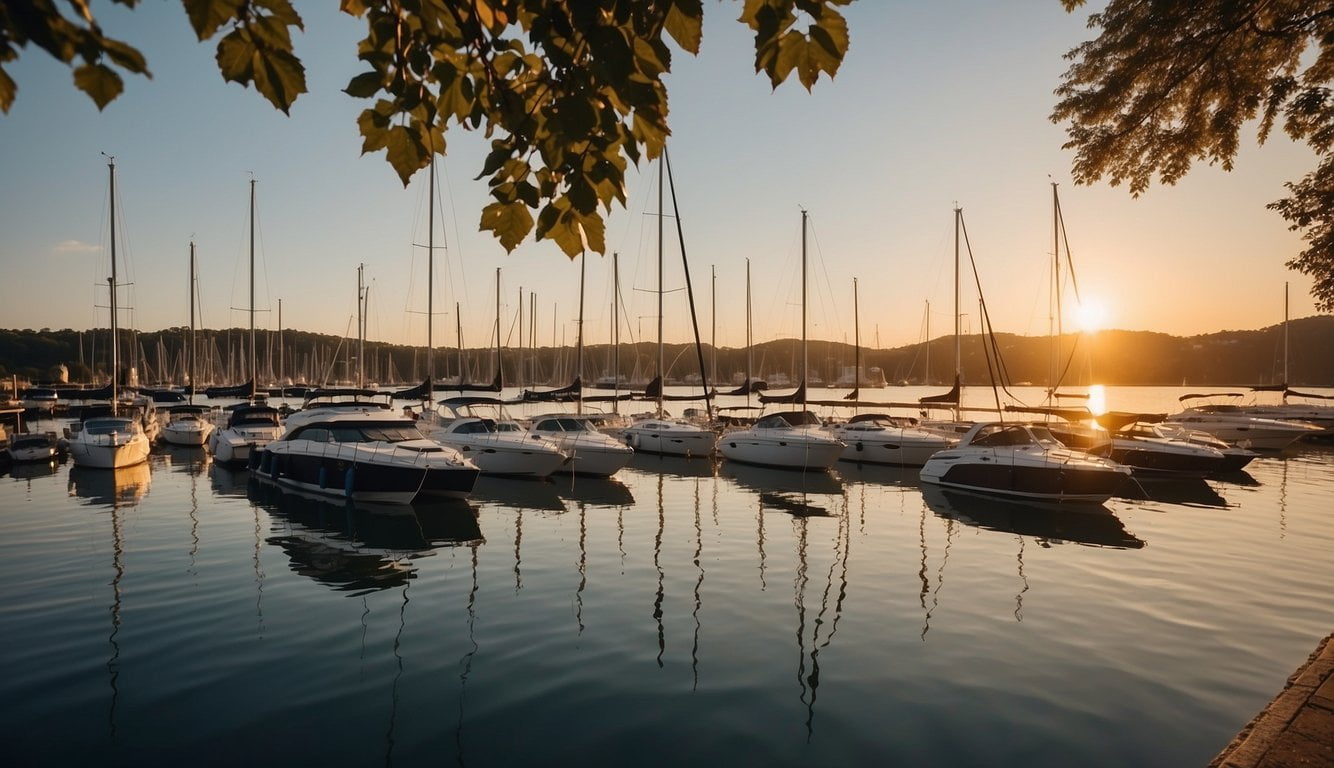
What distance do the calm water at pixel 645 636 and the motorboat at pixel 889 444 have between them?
12858 mm

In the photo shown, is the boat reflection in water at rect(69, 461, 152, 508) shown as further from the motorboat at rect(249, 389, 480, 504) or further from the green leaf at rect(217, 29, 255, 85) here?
the green leaf at rect(217, 29, 255, 85)

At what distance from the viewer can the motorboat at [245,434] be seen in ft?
99.3

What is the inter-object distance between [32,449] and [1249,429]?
61996mm

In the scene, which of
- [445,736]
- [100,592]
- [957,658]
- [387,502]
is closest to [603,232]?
[445,736]

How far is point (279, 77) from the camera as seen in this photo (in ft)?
6.97

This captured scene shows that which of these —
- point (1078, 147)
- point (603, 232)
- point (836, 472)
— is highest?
point (1078, 147)

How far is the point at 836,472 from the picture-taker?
31391 millimetres

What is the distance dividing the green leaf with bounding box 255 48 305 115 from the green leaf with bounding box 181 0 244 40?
16 cm

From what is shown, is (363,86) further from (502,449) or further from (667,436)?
(667,436)

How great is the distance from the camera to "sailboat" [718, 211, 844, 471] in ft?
101

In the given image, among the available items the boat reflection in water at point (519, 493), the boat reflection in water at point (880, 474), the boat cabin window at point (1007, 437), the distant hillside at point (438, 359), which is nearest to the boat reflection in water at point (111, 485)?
the boat reflection in water at point (519, 493)

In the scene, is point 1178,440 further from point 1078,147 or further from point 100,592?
point 100,592

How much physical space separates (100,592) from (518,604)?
24.6 ft

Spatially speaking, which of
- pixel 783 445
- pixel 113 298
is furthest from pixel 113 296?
pixel 783 445
